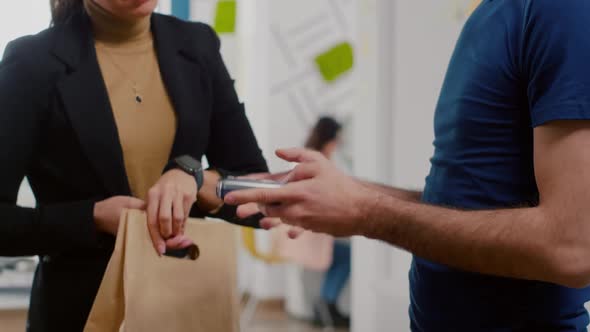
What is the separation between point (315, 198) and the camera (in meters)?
0.88

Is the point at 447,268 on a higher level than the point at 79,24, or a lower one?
lower

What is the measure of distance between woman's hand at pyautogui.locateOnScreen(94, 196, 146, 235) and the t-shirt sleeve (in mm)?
525

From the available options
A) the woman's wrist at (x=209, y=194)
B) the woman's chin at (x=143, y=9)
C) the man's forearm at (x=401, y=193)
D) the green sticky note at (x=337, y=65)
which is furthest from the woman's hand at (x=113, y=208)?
the green sticky note at (x=337, y=65)

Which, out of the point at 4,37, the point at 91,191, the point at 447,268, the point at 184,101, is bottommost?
the point at 447,268

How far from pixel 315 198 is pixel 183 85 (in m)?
0.32

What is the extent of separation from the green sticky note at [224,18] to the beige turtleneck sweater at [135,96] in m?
0.27

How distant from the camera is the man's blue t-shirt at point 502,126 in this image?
0.82 m

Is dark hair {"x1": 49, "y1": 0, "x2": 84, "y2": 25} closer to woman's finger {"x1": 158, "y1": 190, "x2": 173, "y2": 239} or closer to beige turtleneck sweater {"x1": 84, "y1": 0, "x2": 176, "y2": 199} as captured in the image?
beige turtleneck sweater {"x1": 84, "y1": 0, "x2": 176, "y2": 199}

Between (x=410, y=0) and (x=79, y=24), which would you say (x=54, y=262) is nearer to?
(x=79, y=24)

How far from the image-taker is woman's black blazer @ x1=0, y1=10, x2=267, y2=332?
0.99 metres

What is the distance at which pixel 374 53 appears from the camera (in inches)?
88.4

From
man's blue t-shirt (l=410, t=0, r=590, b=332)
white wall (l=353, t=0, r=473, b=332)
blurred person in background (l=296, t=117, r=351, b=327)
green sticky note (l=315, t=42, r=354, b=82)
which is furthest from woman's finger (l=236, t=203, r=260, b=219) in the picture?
blurred person in background (l=296, t=117, r=351, b=327)

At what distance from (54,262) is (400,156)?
1.32 meters

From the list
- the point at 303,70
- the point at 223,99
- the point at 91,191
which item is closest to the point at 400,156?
the point at 223,99
